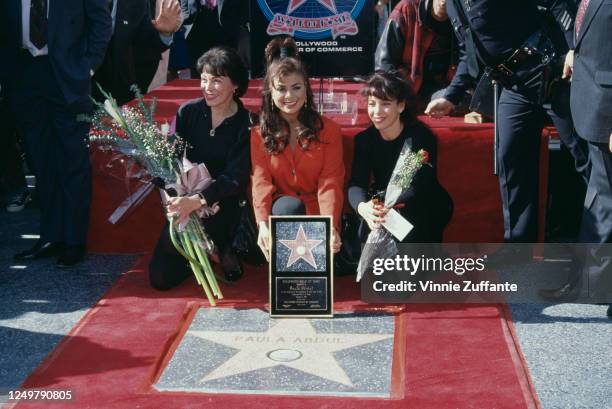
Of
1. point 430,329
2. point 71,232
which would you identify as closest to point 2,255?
point 71,232

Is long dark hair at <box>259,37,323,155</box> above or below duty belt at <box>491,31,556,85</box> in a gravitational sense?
below

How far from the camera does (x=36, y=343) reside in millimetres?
3986

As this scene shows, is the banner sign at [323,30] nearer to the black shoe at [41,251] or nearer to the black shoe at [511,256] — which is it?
the black shoe at [511,256]

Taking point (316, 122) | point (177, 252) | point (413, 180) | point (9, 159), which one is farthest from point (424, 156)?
point (9, 159)

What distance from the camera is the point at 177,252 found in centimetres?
459

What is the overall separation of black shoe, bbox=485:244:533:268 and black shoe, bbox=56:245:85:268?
2.16 meters

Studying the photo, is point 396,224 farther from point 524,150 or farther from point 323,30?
point 323,30

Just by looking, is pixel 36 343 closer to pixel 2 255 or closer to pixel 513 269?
pixel 2 255

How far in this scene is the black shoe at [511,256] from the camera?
468 cm

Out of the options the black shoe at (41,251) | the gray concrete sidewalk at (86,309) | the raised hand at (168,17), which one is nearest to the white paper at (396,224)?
the gray concrete sidewalk at (86,309)

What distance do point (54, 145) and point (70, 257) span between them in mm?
600

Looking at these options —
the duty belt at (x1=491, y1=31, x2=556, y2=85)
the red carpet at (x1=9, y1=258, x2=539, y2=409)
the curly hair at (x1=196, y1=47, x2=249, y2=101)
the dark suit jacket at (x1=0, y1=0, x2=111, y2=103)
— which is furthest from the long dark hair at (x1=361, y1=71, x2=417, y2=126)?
the dark suit jacket at (x1=0, y1=0, x2=111, y2=103)

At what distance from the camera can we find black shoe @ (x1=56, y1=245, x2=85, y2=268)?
496 centimetres

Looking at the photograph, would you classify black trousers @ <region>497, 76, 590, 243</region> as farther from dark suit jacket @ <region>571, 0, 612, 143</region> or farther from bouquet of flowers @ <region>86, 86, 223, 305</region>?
bouquet of flowers @ <region>86, 86, 223, 305</region>
